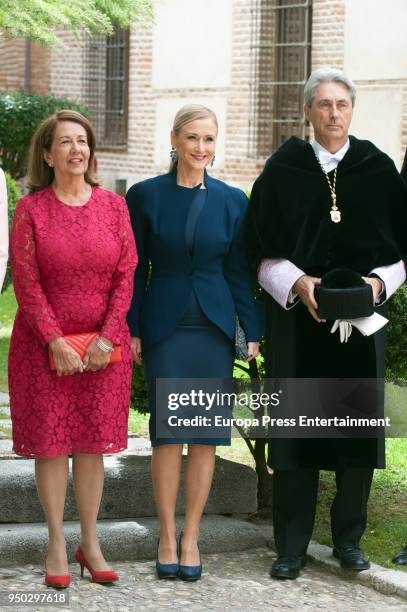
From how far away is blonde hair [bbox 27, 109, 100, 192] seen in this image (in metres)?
5.45

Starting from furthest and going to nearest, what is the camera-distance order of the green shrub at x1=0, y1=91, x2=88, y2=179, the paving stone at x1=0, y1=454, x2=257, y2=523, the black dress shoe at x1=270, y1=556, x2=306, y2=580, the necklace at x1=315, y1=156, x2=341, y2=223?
the green shrub at x1=0, y1=91, x2=88, y2=179 → the paving stone at x1=0, y1=454, x2=257, y2=523 → the black dress shoe at x1=270, y1=556, x2=306, y2=580 → the necklace at x1=315, y1=156, x2=341, y2=223

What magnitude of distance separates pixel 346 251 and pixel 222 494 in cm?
154

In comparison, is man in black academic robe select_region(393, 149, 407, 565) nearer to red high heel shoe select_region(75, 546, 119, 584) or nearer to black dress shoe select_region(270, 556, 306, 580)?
black dress shoe select_region(270, 556, 306, 580)

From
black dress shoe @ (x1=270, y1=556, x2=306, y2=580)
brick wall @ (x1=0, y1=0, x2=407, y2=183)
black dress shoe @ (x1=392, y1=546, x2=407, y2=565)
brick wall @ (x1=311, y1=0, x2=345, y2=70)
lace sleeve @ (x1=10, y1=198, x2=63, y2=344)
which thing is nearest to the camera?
lace sleeve @ (x1=10, y1=198, x2=63, y2=344)

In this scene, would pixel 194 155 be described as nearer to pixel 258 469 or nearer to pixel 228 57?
pixel 258 469

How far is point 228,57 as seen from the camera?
18.7 metres

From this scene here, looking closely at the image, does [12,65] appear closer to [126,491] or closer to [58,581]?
[126,491]

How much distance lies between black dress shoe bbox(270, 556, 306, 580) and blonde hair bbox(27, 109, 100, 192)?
1.84m

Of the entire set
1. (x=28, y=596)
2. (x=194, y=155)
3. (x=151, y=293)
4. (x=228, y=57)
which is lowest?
(x=28, y=596)

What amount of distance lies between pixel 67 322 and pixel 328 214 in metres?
1.22

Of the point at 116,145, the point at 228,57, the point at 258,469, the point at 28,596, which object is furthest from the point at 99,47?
the point at 28,596

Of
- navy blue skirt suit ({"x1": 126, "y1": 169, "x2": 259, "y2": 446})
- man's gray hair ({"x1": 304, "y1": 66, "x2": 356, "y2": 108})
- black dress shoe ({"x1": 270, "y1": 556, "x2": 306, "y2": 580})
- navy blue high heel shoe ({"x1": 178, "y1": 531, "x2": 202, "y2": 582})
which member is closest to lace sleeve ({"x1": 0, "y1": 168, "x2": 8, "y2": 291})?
navy blue skirt suit ({"x1": 126, "y1": 169, "x2": 259, "y2": 446})

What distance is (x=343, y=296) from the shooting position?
5500 millimetres

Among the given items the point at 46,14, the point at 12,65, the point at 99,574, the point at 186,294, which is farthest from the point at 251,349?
the point at 12,65
